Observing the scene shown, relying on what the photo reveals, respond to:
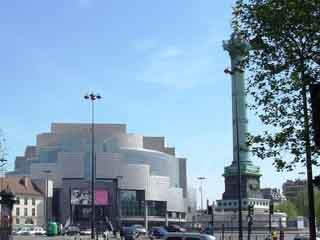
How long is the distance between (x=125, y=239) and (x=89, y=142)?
128 meters

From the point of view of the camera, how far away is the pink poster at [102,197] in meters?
173

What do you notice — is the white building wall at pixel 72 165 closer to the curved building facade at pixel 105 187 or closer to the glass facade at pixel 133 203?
the curved building facade at pixel 105 187

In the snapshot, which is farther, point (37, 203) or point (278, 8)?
point (37, 203)

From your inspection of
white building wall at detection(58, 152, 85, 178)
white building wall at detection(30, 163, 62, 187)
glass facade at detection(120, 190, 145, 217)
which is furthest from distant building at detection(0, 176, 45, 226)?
glass facade at detection(120, 190, 145, 217)

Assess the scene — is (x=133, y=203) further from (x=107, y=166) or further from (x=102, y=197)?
(x=102, y=197)

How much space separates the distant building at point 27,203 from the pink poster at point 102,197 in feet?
51.3

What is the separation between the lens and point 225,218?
15462 centimetres

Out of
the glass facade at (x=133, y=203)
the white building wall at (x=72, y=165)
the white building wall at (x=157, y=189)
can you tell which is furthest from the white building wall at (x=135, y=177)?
the white building wall at (x=72, y=165)

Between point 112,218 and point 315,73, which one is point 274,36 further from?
point 112,218

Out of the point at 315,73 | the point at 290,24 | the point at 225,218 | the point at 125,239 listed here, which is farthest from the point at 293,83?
the point at 225,218

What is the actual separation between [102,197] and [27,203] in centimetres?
2018

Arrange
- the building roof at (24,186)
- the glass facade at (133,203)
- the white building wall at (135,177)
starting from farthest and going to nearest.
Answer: the white building wall at (135,177), the glass facade at (133,203), the building roof at (24,186)

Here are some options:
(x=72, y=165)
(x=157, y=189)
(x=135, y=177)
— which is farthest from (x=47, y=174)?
(x=157, y=189)

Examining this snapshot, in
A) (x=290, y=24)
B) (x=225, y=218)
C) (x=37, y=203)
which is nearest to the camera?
(x=290, y=24)
